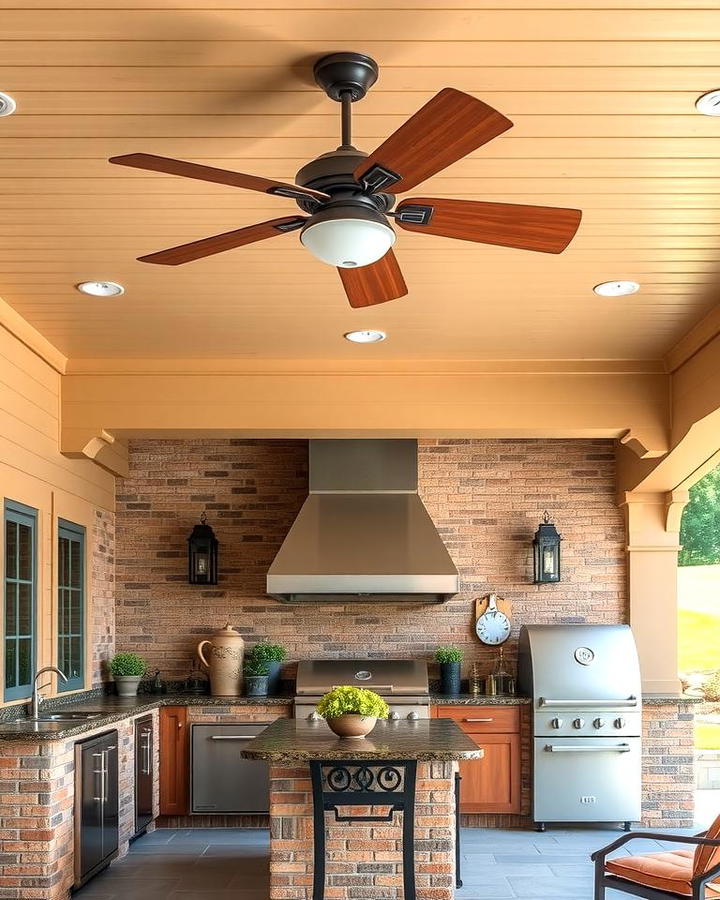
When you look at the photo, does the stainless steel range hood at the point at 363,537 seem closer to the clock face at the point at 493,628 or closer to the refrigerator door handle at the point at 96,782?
the clock face at the point at 493,628

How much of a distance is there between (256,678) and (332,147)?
4718mm

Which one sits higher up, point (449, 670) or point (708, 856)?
point (449, 670)

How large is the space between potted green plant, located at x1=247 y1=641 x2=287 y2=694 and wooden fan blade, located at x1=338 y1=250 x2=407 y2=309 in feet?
14.0

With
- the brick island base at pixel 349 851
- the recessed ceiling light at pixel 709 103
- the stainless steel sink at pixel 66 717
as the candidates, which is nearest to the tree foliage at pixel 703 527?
the stainless steel sink at pixel 66 717

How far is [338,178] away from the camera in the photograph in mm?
3193

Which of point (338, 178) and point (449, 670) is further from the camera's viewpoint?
point (449, 670)

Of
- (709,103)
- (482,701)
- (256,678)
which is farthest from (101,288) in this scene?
(482,701)

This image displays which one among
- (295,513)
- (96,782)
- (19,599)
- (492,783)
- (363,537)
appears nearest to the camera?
(96,782)

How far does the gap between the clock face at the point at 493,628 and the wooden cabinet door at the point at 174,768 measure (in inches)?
83.8

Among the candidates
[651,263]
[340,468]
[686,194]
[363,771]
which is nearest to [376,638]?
[340,468]

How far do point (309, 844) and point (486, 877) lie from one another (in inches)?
65.2

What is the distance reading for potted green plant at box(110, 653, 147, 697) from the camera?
7.73 meters

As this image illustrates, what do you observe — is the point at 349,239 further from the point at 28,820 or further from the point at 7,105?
the point at 28,820

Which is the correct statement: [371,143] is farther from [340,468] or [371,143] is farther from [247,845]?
[247,845]
